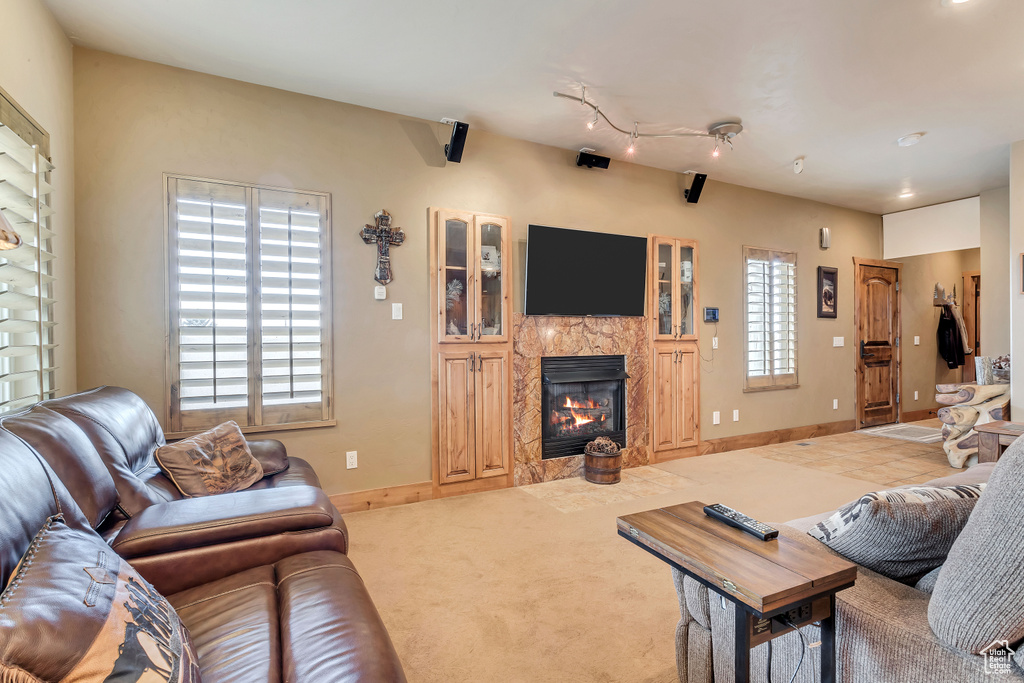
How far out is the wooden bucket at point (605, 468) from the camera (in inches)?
162

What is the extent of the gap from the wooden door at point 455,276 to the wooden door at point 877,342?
5.31 meters

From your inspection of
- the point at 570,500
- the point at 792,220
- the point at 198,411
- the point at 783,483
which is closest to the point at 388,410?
the point at 198,411

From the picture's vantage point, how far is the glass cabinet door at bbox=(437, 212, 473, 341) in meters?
3.75

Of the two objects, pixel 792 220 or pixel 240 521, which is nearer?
pixel 240 521

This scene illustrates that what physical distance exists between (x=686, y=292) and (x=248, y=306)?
3911 mm

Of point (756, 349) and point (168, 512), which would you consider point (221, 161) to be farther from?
point (756, 349)

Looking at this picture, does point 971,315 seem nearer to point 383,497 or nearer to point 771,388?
point 771,388

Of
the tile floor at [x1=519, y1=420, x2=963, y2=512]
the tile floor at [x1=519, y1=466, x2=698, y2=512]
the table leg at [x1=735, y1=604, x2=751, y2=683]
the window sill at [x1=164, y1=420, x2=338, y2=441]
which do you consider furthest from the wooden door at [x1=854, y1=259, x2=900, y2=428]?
the table leg at [x1=735, y1=604, x2=751, y2=683]

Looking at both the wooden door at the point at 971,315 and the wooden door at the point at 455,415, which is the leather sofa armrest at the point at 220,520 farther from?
the wooden door at the point at 971,315

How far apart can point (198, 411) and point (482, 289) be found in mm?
2095

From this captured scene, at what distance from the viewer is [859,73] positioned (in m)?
3.10

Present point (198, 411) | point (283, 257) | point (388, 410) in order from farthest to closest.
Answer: point (388, 410) < point (283, 257) < point (198, 411)

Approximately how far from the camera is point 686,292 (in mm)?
4973

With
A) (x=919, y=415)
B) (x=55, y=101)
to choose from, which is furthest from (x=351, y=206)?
(x=919, y=415)
